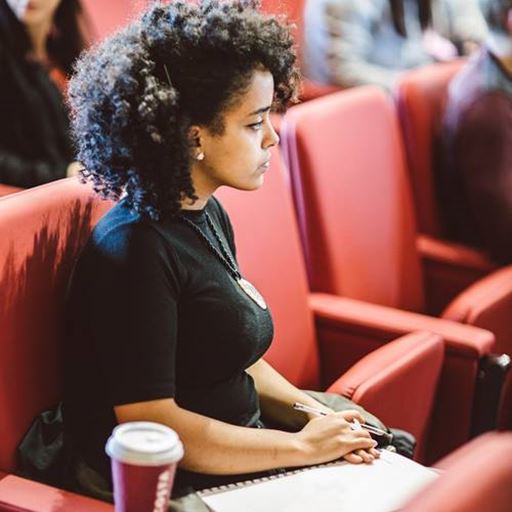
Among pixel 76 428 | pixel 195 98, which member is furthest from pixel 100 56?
pixel 76 428

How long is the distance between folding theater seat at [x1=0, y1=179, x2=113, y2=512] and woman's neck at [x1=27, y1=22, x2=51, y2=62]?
3.88 feet

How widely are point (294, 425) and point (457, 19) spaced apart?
259 centimetres

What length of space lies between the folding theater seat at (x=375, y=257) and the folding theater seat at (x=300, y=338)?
0.18ft

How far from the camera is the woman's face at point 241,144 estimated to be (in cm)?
141

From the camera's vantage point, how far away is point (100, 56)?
55.4 inches

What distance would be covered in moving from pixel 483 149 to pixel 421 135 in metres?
0.16

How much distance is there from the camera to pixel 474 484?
0.86 metres

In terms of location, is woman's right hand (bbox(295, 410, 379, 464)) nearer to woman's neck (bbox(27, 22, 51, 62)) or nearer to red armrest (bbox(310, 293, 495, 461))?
red armrest (bbox(310, 293, 495, 461))

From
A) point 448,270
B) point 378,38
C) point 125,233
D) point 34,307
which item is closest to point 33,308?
point 34,307

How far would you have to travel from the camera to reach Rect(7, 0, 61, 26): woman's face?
256 cm

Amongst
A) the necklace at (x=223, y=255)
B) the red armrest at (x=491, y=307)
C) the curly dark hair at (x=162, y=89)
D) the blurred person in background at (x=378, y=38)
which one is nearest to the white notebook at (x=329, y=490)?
the necklace at (x=223, y=255)

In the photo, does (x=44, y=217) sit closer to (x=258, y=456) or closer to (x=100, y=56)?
(x=100, y=56)

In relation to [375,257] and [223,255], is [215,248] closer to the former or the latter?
[223,255]

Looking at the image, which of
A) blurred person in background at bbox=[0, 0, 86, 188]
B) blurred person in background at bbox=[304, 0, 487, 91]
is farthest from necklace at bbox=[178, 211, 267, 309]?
blurred person in background at bbox=[304, 0, 487, 91]
